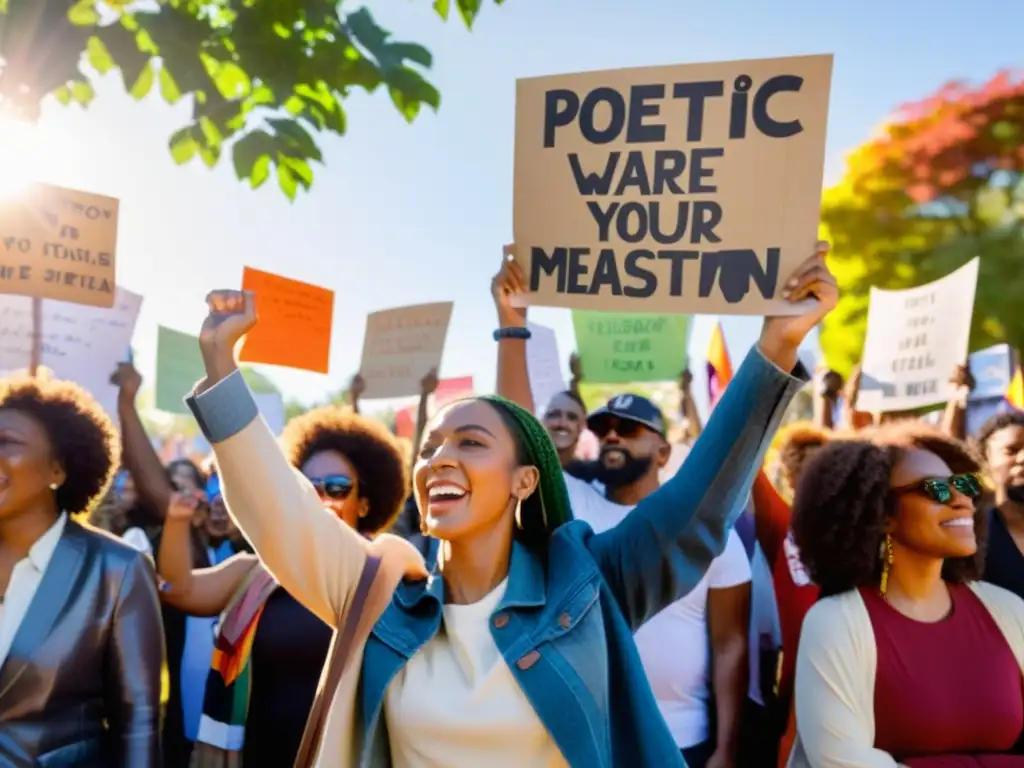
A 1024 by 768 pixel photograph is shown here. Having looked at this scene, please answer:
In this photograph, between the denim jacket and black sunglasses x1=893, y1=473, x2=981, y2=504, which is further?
black sunglasses x1=893, y1=473, x2=981, y2=504

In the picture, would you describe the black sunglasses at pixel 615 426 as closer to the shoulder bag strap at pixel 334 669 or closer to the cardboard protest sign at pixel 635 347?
the cardboard protest sign at pixel 635 347

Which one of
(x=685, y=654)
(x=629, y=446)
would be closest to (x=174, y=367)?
(x=629, y=446)

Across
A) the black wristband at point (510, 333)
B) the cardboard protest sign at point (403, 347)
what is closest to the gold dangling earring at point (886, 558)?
the black wristband at point (510, 333)

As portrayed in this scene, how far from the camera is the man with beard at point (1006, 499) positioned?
12.1 ft

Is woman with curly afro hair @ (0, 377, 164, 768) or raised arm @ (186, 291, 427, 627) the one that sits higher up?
raised arm @ (186, 291, 427, 627)

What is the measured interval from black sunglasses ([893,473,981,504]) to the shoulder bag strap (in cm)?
168

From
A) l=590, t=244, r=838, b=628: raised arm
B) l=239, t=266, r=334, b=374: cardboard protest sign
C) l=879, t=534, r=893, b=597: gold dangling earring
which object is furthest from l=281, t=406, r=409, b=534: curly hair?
l=590, t=244, r=838, b=628: raised arm

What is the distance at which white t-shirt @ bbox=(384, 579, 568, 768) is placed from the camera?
1888mm

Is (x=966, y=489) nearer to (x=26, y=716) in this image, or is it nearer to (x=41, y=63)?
(x=26, y=716)

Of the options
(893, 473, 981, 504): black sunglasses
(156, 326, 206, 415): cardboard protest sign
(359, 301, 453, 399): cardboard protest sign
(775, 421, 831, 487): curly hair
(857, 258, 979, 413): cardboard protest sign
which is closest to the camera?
(893, 473, 981, 504): black sunglasses

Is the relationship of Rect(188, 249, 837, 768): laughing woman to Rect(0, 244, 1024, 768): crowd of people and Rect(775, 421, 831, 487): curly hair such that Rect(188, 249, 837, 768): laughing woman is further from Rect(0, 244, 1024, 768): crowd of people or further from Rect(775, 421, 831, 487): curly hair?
Rect(775, 421, 831, 487): curly hair

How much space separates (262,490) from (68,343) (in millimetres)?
3660

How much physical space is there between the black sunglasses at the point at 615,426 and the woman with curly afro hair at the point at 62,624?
1930 millimetres

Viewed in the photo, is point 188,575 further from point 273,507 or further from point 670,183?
point 670,183
